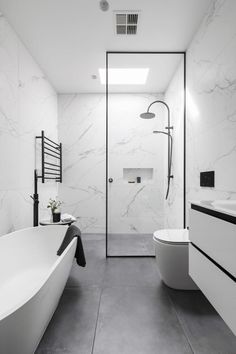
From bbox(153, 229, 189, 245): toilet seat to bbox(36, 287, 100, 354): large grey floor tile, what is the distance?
0.76m

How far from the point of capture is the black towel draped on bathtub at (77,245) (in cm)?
200

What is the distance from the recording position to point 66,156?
12.1 feet

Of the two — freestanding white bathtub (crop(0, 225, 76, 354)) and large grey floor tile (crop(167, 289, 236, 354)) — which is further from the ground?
freestanding white bathtub (crop(0, 225, 76, 354))

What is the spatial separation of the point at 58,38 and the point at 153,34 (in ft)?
3.51

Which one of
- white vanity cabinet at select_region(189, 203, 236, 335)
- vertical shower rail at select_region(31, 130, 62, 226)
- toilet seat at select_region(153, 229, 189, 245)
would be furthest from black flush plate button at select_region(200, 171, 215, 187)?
vertical shower rail at select_region(31, 130, 62, 226)

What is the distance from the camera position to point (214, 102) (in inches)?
71.1

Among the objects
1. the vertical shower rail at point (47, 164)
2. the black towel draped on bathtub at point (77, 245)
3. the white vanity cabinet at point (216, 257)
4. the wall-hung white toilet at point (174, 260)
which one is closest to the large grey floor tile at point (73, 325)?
the black towel draped on bathtub at point (77, 245)

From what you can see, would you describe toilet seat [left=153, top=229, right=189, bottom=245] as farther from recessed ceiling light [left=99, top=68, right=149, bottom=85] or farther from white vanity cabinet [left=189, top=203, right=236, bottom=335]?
recessed ceiling light [left=99, top=68, right=149, bottom=85]

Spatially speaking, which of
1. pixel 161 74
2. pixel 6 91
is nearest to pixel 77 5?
pixel 6 91

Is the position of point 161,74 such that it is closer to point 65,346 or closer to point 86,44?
point 86,44

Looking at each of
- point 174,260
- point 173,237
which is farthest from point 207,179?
point 174,260

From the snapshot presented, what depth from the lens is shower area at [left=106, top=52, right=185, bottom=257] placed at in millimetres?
2713

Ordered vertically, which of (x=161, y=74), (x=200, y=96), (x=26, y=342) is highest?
(x=161, y=74)

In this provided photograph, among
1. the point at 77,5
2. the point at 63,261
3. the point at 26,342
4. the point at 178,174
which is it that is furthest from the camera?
the point at 178,174
